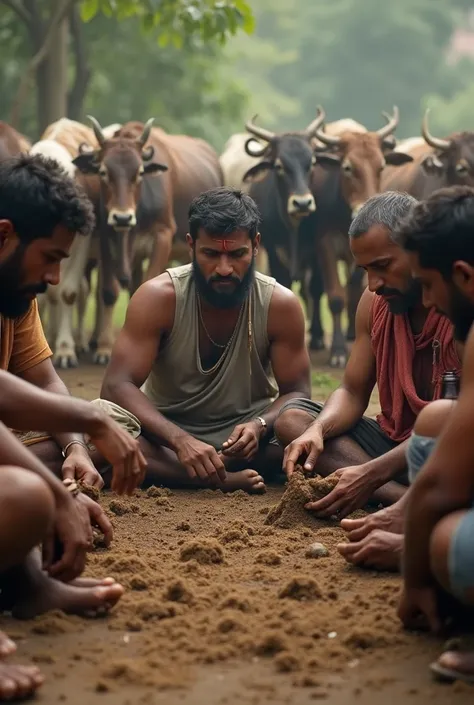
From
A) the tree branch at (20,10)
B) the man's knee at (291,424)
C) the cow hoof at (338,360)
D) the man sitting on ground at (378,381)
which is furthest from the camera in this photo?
the tree branch at (20,10)

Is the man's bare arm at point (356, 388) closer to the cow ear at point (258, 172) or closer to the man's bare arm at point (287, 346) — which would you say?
the man's bare arm at point (287, 346)

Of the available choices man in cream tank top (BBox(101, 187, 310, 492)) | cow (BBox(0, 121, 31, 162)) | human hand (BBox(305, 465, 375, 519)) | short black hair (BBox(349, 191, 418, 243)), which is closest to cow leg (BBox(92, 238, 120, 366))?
cow (BBox(0, 121, 31, 162))

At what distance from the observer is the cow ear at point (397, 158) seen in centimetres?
1316

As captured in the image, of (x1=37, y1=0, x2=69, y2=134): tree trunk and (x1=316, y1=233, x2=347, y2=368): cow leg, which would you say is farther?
(x1=37, y1=0, x2=69, y2=134): tree trunk

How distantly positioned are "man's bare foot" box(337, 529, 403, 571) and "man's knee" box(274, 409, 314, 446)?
1571mm

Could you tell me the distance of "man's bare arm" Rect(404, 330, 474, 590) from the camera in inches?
148

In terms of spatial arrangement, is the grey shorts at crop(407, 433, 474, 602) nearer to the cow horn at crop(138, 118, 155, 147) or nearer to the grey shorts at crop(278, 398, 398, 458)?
the grey shorts at crop(278, 398, 398, 458)

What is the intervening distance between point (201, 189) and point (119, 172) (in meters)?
1.88

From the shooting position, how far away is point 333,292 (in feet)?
42.3

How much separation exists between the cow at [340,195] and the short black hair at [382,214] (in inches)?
257

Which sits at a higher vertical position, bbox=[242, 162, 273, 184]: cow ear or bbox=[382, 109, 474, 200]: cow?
bbox=[382, 109, 474, 200]: cow

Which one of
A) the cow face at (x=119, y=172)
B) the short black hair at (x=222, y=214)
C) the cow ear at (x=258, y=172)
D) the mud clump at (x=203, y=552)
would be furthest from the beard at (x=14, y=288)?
the cow ear at (x=258, y=172)

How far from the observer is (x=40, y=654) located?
3990 millimetres

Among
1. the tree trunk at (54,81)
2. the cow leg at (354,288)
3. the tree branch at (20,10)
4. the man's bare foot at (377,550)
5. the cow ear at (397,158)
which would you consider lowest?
the man's bare foot at (377,550)
